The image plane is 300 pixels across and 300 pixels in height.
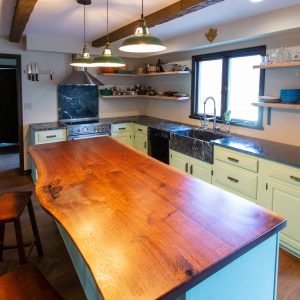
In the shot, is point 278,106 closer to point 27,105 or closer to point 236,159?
point 236,159

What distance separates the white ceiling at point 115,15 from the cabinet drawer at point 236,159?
4.67 ft

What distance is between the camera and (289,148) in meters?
2.94

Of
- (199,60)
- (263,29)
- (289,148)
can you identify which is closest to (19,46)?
(199,60)

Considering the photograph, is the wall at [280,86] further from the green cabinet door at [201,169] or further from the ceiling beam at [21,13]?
the ceiling beam at [21,13]

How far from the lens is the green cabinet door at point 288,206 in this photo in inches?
96.0

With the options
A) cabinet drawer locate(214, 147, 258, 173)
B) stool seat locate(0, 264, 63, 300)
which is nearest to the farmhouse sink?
cabinet drawer locate(214, 147, 258, 173)

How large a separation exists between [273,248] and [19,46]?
4.56m

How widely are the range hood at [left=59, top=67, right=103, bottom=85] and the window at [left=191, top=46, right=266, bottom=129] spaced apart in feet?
5.53

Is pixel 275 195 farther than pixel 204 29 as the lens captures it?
No

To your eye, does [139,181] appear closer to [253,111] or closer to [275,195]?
[275,195]

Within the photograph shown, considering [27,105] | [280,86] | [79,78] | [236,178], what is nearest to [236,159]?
[236,178]

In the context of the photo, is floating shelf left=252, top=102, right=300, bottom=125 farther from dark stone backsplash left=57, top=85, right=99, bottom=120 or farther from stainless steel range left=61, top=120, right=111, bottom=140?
dark stone backsplash left=57, top=85, right=99, bottom=120

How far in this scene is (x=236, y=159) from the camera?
294cm

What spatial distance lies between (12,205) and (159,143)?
94.3 inches
